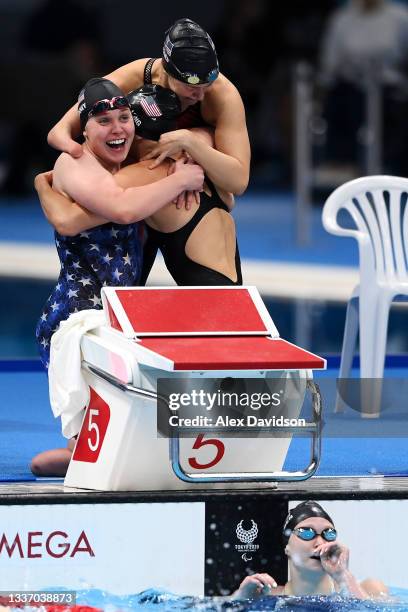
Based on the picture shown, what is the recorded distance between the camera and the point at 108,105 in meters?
4.71

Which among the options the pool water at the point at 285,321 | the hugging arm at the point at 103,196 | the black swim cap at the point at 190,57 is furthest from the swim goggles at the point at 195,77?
the pool water at the point at 285,321

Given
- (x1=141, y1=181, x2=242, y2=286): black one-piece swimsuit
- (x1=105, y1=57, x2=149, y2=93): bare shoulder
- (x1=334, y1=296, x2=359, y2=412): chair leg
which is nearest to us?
(x1=141, y1=181, x2=242, y2=286): black one-piece swimsuit

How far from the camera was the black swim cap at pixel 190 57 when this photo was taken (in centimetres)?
478

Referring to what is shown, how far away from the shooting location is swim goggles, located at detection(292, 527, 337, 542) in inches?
165

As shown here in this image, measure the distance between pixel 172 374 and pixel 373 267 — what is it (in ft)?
6.71

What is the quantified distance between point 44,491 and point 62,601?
31 centimetres

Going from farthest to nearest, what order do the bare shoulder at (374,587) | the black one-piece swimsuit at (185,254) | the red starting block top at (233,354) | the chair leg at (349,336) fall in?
the chair leg at (349,336)
the black one-piece swimsuit at (185,254)
the bare shoulder at (374,587)
the red starting block top at (233,354)

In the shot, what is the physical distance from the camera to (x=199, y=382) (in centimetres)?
410

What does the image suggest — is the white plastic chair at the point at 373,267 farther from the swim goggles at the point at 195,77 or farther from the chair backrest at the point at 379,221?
the swim goggles at the point at 195,77

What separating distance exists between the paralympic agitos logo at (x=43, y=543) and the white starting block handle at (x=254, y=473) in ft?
1.09

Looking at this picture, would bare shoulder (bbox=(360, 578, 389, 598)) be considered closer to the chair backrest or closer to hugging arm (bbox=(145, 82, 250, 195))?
hugging arm (bbox=(145, 82, 250, 195))

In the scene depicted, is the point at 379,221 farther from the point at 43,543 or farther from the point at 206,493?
the point at 43,543

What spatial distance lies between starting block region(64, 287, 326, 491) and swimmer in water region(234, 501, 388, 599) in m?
0.12

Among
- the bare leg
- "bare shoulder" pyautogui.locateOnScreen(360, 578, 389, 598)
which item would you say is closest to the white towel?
the bare leg
